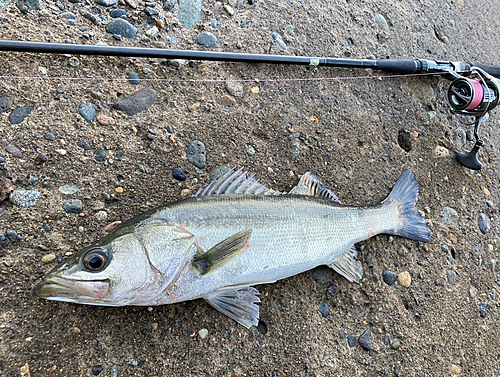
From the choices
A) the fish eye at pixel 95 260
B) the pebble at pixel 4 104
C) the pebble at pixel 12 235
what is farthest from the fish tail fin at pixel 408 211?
the pebble at pixel 4 104

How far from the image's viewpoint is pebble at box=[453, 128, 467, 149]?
3.30 meters

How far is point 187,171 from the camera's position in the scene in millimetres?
2391

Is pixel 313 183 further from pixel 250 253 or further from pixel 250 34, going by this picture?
pixel 250 34

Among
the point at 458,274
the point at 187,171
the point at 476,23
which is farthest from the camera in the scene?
the point at 476,23

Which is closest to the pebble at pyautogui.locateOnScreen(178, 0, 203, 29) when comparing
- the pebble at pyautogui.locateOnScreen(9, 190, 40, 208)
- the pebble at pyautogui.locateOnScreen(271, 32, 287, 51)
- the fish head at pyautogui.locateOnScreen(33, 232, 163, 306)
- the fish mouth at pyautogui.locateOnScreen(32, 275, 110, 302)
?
the pebble at pyautogui.locateOnScreen(271, 32, 287, 51)

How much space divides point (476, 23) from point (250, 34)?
322 cm

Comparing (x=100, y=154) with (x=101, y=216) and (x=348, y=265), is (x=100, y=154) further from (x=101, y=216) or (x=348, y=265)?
(x=348, y=265)

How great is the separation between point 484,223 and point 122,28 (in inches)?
141

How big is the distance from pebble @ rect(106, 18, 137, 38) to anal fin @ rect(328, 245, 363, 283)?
2.26 m

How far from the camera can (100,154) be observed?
2254 mm

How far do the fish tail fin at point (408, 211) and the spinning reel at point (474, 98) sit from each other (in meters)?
0.85

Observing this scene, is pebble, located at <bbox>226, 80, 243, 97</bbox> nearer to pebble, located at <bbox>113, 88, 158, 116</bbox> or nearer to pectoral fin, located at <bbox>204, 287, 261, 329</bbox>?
pebble, located at <bbox>113, 88, 158, 116</bbox>

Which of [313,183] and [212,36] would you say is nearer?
[313,183]

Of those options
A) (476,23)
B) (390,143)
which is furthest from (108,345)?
(476,23)
